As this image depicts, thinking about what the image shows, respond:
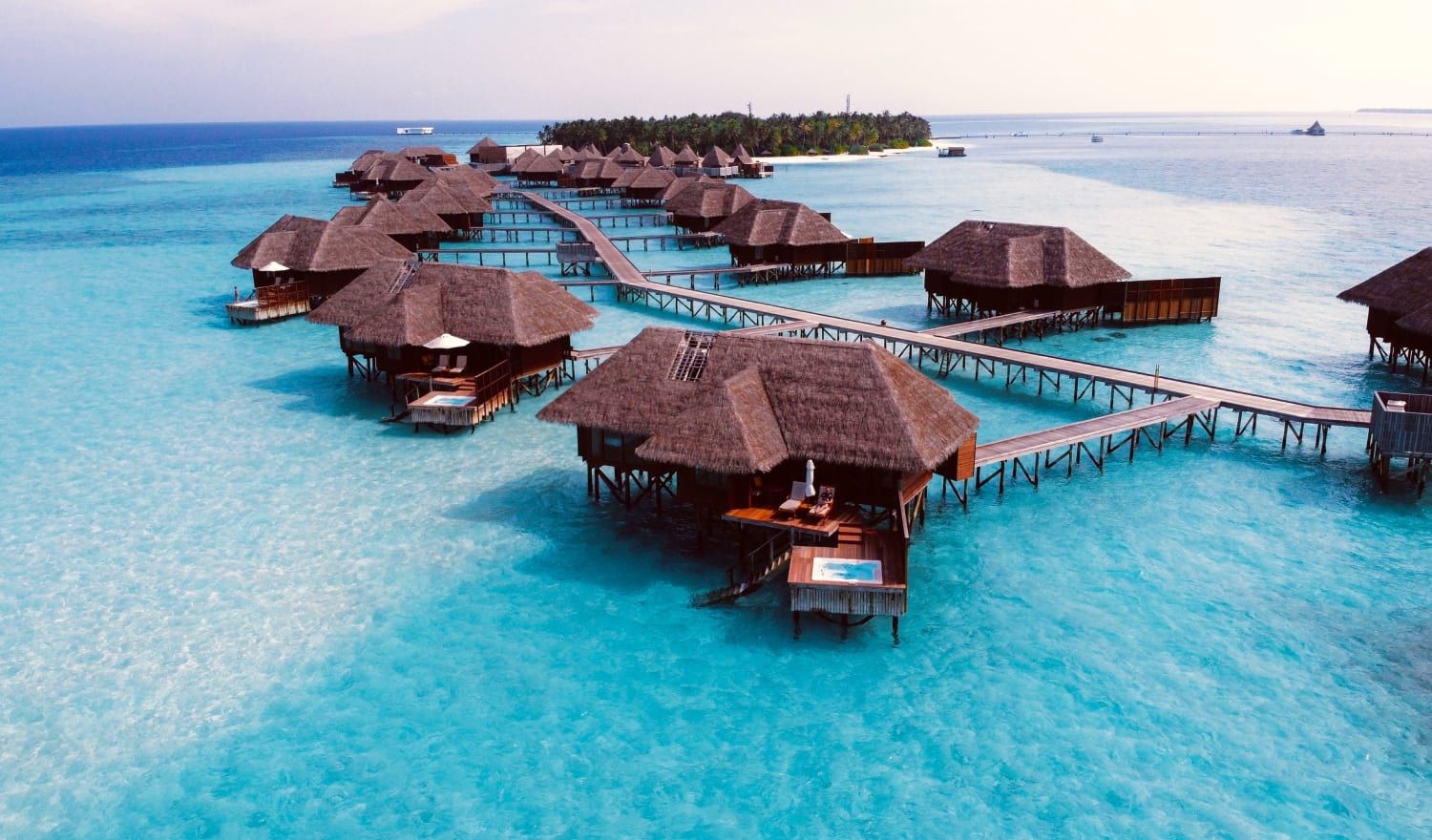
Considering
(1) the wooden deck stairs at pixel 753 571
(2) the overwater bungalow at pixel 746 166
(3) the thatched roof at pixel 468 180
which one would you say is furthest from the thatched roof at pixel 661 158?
(1) the wooden deck stairs at pixel 753 571

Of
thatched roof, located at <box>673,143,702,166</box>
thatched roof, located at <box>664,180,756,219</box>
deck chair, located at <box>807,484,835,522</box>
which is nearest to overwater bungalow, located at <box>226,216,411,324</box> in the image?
thatched roof, located at <box>664,180,756,219</box>

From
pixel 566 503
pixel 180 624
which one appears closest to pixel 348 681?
pixel 180 624

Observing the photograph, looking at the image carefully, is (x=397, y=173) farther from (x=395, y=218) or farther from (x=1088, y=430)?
(x=1088, y=430)

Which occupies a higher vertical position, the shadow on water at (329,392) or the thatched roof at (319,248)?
the thatched roof at (319,248)

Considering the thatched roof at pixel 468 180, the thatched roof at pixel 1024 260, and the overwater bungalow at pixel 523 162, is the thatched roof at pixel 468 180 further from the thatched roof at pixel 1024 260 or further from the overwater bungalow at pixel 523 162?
the thatched roof at pixel 1024 260

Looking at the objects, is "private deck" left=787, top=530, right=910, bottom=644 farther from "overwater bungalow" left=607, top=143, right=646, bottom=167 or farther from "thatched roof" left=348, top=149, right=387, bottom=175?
"thatched roof" left=348, top=149, right=387, bottom=175

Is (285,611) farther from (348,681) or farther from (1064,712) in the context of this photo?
(1064,712)

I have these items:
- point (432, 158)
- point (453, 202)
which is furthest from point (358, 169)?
point (453, 202)
